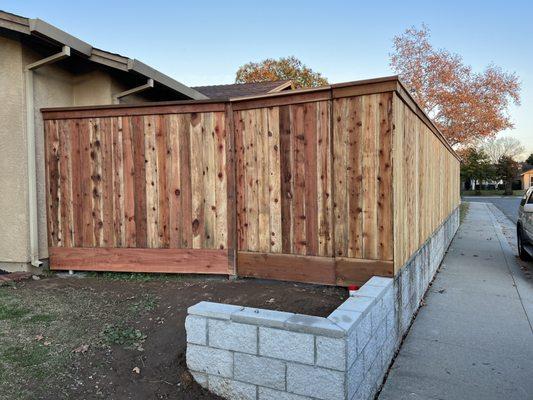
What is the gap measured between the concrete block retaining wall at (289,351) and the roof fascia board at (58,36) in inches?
163

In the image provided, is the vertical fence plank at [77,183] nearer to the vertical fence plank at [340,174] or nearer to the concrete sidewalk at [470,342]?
the vertical fence plank at [340,174]

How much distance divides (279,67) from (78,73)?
22450 millimetres

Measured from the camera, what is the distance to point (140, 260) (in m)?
5.37

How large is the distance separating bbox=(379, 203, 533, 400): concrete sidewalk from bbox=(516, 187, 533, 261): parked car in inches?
46.0

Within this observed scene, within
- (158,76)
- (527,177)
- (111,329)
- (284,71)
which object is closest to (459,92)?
(284,71)

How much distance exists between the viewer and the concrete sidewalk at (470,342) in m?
3.16

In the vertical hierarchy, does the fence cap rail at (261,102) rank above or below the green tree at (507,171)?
below

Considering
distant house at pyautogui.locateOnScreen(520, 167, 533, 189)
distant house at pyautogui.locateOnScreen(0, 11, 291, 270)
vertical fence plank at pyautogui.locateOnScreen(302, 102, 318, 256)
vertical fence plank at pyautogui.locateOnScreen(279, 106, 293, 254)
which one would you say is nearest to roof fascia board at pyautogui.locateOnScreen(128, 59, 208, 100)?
distant house at pyautogui.locateOnScreen(0, 11, 291, 270)

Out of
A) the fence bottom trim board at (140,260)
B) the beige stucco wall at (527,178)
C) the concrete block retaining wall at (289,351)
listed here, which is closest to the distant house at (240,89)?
the fence bottom trim board at (140,260)

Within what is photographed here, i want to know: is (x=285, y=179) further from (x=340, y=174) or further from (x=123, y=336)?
(x=123, y=336)

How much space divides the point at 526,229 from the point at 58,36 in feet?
28.7

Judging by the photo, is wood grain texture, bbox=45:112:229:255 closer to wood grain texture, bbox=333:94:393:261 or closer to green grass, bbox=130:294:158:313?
green grass, bbox=130:294:158:313

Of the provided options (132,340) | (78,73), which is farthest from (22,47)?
(132,340)

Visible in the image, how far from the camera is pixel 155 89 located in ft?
25.0
